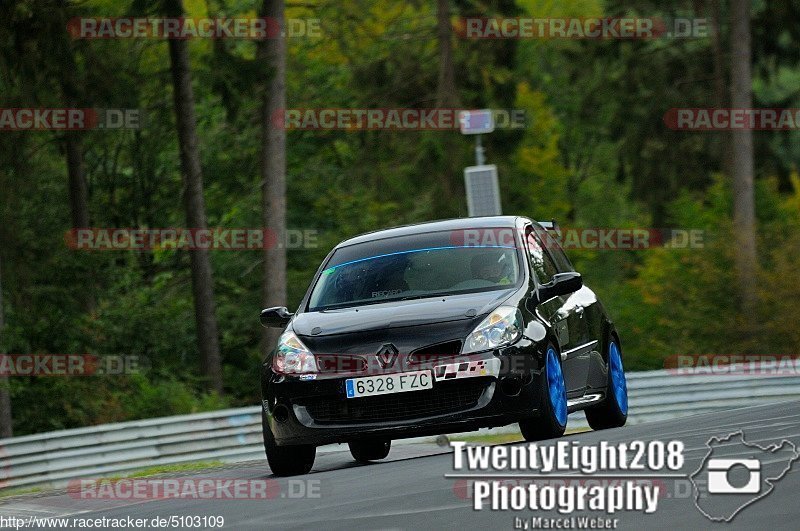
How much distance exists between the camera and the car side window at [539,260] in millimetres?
12153

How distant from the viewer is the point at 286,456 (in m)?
11.4

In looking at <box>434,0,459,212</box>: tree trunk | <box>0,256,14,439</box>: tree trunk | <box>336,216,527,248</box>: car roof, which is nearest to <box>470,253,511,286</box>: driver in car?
<box>336,216,527,248</box>: car roof

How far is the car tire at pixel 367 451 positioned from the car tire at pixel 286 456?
56.5 inches

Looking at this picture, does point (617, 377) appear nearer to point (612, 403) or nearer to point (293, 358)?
point (612, 403)

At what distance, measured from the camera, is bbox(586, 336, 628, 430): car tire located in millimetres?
13031

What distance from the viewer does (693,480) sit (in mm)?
8289

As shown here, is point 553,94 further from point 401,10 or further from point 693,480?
point 693,480

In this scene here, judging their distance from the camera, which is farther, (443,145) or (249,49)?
(249,49)

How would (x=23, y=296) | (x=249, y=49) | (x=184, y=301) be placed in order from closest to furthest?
(x=23, y=296) → (x=184, y=301) → (x=249, y=49)

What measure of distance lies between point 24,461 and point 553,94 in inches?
1709

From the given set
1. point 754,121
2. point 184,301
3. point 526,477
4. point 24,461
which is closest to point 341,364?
point 526,477
